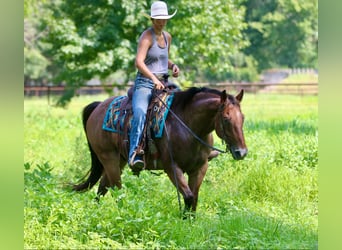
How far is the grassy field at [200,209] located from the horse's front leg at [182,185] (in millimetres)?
204

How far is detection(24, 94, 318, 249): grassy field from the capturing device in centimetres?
539

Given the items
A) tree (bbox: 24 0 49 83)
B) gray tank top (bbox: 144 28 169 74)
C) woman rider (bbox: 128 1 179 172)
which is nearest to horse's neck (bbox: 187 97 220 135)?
woman rider (bbox: 128 1 179 172)

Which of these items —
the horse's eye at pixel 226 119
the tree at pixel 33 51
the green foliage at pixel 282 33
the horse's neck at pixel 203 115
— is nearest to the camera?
the horse's eye at pixel 226 119

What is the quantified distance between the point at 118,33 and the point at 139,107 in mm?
13745

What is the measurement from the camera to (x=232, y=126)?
6156 mm

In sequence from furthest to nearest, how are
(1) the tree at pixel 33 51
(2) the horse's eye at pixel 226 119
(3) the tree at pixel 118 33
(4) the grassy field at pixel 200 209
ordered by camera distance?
(1) the tree at pixel 33 51, (3) the tree at pixel 118 33, (2) the horse's eye at pixel 226 119, (4) the grassy field at pixel 200 209

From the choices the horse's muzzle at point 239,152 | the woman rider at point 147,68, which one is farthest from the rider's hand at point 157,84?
the horse's muzzle at point 239,152

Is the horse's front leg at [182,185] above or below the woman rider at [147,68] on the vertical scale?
below

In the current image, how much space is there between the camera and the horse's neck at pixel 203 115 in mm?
6602

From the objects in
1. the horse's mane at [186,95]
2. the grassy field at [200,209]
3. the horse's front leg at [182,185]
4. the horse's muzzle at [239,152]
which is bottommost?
the grassy field at [200,209]

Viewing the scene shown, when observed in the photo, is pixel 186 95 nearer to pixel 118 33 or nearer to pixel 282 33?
pixel 118 33

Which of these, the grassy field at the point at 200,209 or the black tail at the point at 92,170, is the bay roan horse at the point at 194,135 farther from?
the black tail at the point at 92,170
